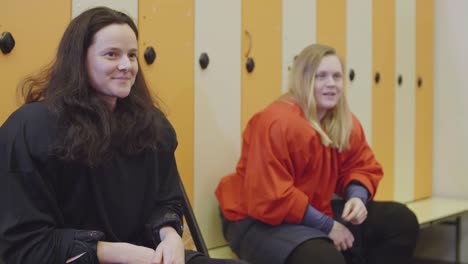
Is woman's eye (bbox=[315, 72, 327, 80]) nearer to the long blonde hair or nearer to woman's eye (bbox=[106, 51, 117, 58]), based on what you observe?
the long blonde hair

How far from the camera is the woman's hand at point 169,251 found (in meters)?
1.42

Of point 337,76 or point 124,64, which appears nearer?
point 124,64

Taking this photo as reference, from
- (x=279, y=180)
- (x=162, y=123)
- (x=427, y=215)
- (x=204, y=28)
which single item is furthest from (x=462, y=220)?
(x=162, y=123)

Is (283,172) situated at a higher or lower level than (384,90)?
lower

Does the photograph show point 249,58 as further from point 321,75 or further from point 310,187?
point 310,187

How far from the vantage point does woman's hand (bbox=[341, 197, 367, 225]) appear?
2.08 m

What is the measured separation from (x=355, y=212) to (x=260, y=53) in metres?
0.80

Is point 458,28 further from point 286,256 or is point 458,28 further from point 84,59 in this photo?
point 84,59

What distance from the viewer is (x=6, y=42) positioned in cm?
160

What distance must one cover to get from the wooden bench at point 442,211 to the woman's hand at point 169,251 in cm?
158

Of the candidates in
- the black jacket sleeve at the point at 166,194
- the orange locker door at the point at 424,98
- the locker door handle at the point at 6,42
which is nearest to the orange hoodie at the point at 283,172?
the black jacket sleeve at the point at 166,194

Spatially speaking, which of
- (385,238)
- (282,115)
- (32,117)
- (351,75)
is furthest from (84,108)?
(351,75)

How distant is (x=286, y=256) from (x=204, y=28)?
922 millimetres

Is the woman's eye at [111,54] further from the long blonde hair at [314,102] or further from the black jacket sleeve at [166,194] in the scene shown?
the long blonde hair at [314,102]
